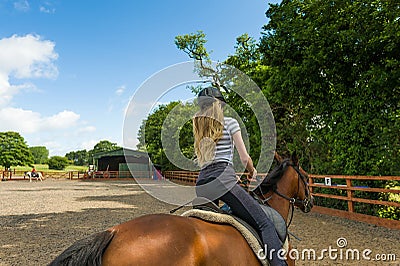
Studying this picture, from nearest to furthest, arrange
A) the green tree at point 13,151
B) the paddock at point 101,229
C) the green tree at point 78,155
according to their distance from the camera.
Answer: the paddock at point 101,229 → the green tree at point 13,151 → the green tree at point 78,155

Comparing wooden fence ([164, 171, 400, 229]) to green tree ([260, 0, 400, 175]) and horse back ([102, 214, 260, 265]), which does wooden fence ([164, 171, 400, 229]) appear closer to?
green tree ([260, 0, 400, 175])

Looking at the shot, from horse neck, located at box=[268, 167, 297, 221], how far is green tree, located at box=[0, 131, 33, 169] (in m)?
76.1

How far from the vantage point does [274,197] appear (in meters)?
3.58

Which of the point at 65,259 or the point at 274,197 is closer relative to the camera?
the point at 65,259

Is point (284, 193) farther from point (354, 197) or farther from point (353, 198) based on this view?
point (354, 197)

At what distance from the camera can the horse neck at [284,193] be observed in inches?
Answer: 139

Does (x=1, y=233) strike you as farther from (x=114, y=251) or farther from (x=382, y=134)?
(x=382, y=134)

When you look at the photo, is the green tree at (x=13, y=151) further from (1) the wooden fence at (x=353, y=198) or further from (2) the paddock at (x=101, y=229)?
(1) the wooden fence at (x=353, y=198)

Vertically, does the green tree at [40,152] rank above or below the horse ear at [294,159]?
above

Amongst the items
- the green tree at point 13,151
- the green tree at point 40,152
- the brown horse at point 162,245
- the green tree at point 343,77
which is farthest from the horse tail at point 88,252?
the green tree at point 40,152

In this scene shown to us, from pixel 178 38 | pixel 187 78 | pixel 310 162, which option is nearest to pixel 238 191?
pixel 187 78

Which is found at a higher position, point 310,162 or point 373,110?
point 373,110

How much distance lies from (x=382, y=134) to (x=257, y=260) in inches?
349

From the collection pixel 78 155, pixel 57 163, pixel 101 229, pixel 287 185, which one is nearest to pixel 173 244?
pixel 287 185
